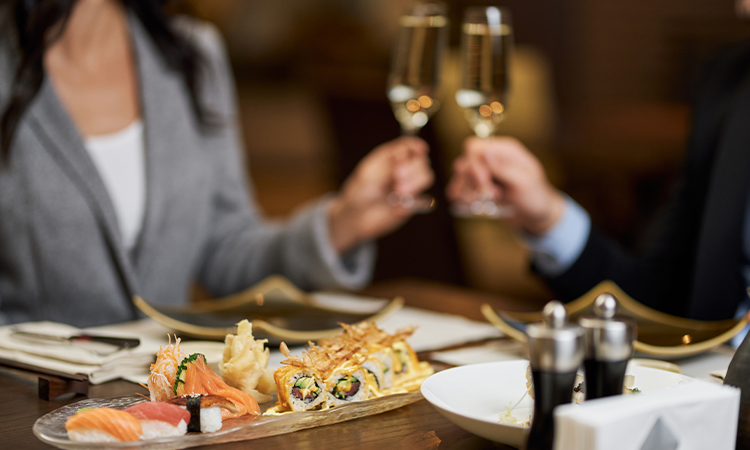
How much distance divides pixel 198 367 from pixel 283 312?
1.41 feet

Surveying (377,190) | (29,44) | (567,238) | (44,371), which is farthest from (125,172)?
(567,238)

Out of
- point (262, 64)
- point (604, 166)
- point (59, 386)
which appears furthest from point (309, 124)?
point (59, 386)

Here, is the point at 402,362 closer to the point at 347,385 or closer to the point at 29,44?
the point at 347,385

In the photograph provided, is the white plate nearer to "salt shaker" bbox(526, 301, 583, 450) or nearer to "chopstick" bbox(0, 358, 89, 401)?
"salt shaker" bbox(526, 301, 583, 450)

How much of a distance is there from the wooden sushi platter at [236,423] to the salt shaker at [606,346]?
21 cm

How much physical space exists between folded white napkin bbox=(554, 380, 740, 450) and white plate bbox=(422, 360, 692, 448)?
0.09 m

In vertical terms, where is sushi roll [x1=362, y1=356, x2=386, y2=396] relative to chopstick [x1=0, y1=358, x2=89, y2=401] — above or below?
above

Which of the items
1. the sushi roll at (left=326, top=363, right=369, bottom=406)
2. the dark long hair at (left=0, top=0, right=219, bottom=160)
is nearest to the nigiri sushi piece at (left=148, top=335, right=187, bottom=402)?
the sushi roll at (left=326, top=363, right=369, bottom=406)

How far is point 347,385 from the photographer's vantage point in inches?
22.8

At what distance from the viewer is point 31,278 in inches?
47.2

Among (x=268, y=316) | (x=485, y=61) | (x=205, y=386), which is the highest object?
(x=485, y=61)

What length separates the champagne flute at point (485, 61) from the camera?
3.38 feet

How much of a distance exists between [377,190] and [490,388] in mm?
699

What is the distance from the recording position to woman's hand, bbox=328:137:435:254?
3.92 ft
